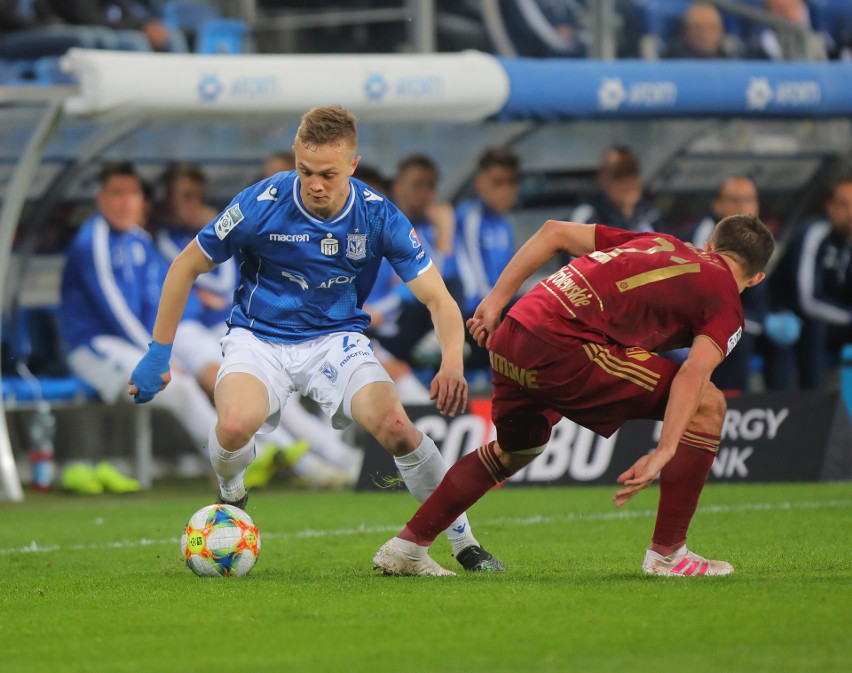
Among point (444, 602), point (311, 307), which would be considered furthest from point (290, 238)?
point (444, 602)

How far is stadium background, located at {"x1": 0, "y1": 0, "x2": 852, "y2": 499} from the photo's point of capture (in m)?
10.6

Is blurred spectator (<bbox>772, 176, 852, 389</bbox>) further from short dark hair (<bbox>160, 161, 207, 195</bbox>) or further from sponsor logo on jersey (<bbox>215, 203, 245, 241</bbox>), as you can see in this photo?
sponsor logo on jersey (<bbox>215, 203, 245, 241</bbox>)

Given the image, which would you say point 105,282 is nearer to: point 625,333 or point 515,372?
point 515,372

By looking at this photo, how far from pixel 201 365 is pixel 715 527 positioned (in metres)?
4.50

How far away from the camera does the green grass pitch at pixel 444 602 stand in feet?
14.5

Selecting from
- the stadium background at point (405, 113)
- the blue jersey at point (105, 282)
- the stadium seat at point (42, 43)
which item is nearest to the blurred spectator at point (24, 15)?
the stadium seat at point (42, 43)

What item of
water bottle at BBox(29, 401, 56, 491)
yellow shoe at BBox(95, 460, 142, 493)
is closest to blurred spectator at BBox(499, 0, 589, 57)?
yellow shoe at BBox(95, 460, 142, 493)

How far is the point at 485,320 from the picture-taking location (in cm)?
608

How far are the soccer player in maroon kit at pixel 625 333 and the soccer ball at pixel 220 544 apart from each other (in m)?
1.08

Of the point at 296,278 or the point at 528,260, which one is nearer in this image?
the point at 528,260

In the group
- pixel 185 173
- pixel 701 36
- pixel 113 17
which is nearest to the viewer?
pixel 185 173

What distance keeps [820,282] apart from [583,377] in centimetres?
805

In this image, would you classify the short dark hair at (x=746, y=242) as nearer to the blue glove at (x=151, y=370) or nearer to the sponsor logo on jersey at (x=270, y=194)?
the sponsor logo on jersey at (x=270, y=194)

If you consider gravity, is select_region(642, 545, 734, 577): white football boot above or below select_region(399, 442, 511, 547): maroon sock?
below
